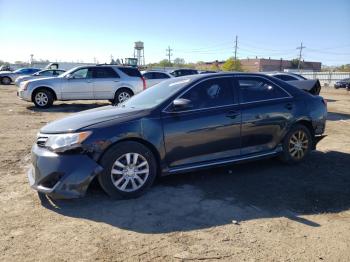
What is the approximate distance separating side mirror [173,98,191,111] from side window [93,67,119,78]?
10.5m

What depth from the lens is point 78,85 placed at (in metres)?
14.6

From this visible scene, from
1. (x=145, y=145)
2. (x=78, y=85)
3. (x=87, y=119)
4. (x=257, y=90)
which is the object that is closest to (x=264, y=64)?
(x=78, y=85)

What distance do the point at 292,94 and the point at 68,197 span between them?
401cm

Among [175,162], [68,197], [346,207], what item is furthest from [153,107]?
[346,207]

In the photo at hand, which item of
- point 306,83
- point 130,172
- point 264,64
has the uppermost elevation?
point 264,64

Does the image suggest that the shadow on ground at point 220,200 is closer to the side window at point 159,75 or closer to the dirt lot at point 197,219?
the dirt lot at point 197,219

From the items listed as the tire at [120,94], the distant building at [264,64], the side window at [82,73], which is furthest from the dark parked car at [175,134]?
the distant building at [264,64]

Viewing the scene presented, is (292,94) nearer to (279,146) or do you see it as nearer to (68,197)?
(279,146)

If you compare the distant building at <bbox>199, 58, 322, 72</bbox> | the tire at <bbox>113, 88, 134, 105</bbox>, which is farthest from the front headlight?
the distant building at <bbox>199, 58, 322, 72</bbox>

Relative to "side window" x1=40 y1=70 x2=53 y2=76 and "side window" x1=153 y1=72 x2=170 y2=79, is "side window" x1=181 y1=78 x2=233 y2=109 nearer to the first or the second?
"side window" x1=153 y1=72 x2=170 y2=79

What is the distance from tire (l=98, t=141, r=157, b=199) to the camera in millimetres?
4504

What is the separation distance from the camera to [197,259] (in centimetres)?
328

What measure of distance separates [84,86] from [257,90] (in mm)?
10293

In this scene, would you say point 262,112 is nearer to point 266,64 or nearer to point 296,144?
point 296,144
